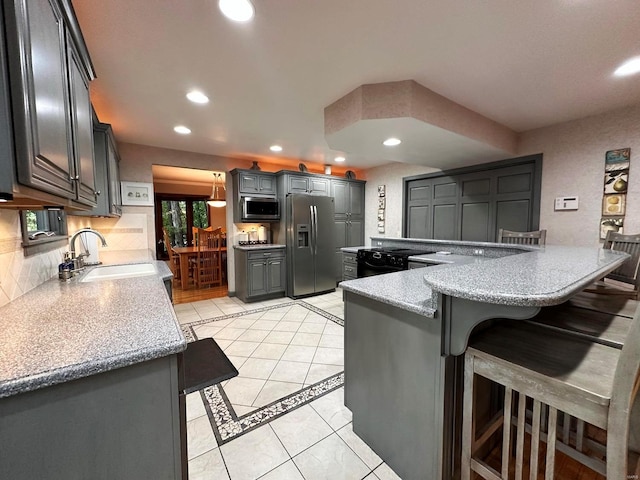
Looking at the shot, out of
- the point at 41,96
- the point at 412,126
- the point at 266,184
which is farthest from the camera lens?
the point at 266,184

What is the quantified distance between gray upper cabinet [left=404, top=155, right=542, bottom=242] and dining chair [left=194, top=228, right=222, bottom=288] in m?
3.74

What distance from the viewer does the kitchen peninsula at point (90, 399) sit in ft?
2.06

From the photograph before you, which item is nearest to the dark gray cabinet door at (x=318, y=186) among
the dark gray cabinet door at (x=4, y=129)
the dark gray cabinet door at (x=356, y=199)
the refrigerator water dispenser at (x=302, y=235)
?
the dark gray cabinet door at (x=356, y=199)

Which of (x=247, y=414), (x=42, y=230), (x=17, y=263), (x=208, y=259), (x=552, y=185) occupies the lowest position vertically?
(x=247, y=414)

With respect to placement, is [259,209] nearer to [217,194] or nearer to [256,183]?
[256,183]

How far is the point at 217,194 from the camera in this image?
6.29 m

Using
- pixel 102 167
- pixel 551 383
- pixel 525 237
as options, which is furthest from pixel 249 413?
Answer: pixel 525 237

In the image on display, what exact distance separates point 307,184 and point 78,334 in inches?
159

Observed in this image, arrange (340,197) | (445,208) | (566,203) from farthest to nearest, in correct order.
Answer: (340,197) < (445,208) < (566,203)

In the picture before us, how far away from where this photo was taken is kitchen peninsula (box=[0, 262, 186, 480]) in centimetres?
63

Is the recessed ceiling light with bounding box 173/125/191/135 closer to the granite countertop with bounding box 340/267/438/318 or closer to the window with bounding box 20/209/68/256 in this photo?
the window with bounding box 20/209/68/256

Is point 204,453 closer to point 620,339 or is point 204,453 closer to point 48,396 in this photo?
point 48,396

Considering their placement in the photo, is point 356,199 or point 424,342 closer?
Result: point 424,342

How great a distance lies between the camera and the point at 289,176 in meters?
4.44
